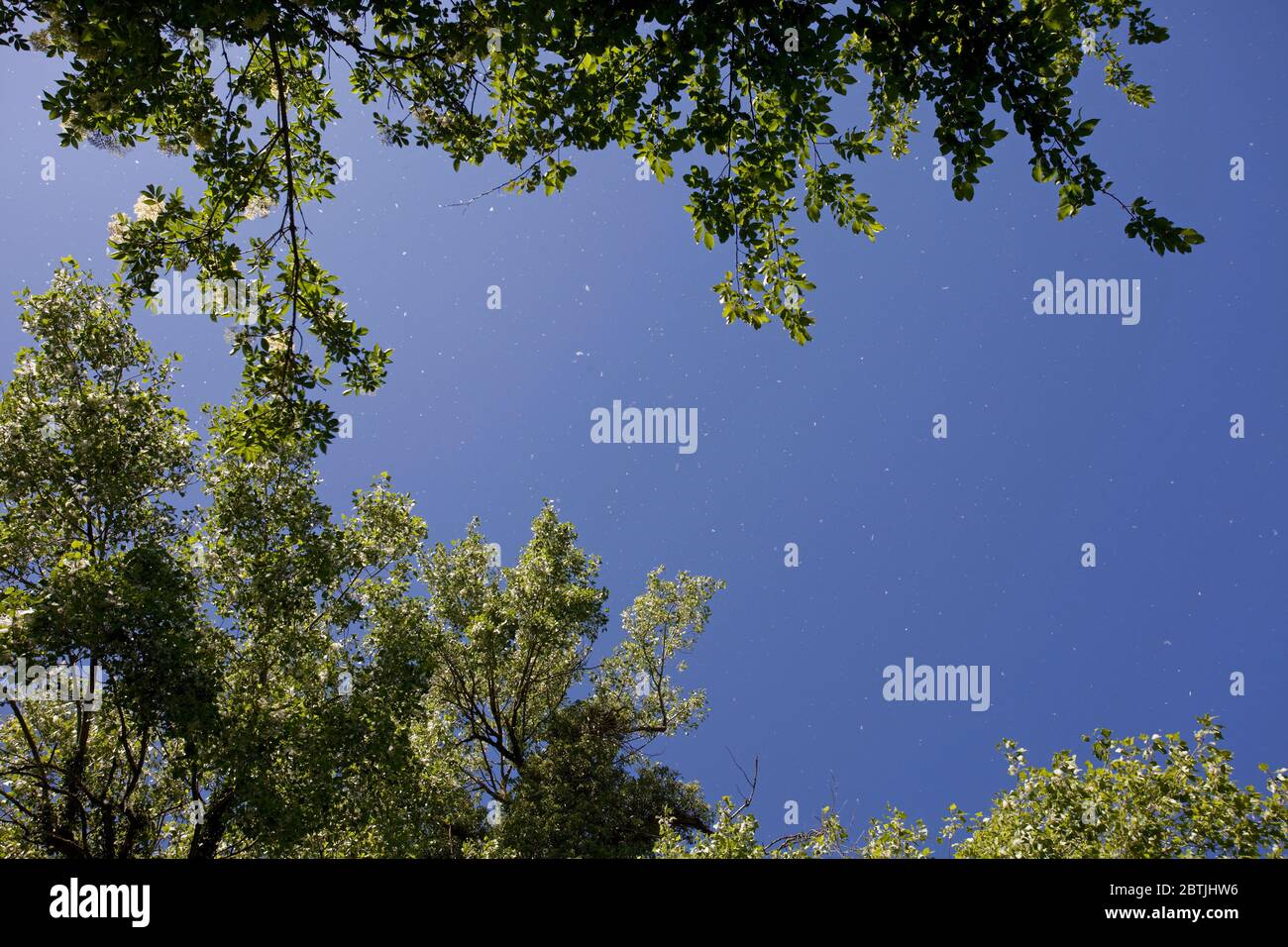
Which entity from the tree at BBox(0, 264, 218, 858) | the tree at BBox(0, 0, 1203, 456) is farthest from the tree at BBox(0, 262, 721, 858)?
the tree at BBox(0, 0, 1203, 456)

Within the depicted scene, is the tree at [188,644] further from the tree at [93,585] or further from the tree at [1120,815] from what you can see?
the tree at [1120,815]

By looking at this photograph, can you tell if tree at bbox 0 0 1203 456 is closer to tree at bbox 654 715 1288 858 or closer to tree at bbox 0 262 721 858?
tree at bbox 0 262 721 858

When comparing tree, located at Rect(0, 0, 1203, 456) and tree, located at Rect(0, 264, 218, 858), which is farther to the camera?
tree, located at Rect(0, 264, 218, 858)

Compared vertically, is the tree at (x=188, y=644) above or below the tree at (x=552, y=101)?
below

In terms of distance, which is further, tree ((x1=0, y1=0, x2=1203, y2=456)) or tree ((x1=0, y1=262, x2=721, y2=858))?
tree ((x1=0, y1=262, x2=721, y2=858))

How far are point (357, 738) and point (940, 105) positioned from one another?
12732mm

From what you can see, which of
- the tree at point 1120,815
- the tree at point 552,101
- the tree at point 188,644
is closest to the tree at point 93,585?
the tree at point 188,644

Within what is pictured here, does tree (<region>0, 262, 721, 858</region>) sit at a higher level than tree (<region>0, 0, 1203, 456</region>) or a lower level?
lower

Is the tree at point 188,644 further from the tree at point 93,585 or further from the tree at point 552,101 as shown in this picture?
the tree at point 552,101

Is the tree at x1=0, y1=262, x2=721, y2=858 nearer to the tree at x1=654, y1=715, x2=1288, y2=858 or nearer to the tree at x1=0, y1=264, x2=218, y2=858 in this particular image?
the tree at x1=0, y1=264, x2=218, y2=858

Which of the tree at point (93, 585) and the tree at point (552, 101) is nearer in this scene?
the tree at point (552, 101)
